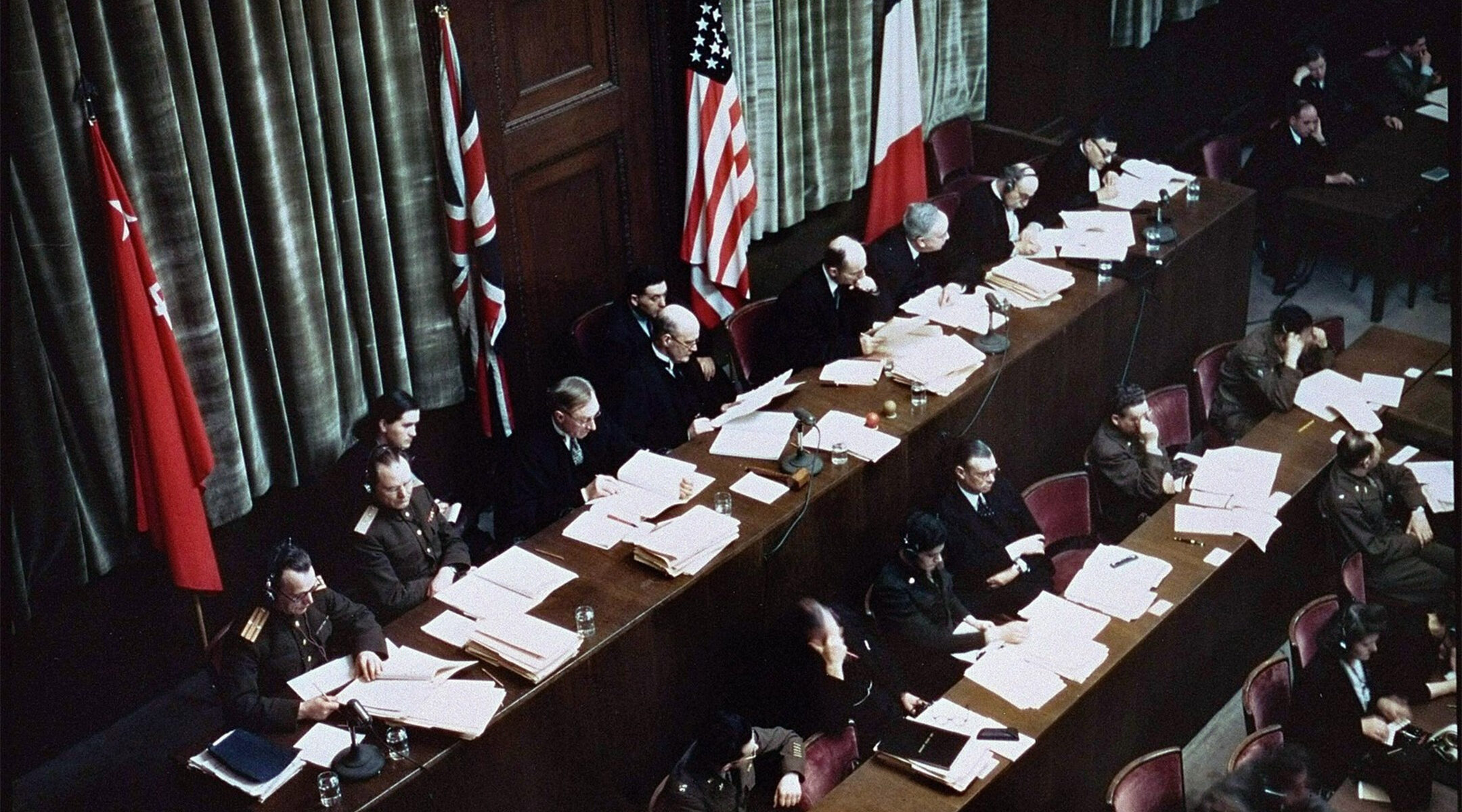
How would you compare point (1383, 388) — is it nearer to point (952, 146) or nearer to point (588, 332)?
point (952, 146)

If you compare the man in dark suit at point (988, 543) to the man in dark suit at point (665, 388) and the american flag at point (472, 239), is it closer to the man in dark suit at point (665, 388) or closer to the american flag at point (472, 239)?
the man in dark suit at point (665, 388)

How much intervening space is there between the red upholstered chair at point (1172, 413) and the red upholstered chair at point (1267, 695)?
75.3 inches

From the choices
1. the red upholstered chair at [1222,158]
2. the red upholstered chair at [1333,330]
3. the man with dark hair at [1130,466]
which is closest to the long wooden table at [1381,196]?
the red upholstered chair at [1222,158]

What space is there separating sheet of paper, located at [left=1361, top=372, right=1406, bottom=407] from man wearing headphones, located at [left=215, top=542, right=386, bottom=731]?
479 centimetres

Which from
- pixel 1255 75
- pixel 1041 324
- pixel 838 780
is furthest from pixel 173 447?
pixel 1255 75

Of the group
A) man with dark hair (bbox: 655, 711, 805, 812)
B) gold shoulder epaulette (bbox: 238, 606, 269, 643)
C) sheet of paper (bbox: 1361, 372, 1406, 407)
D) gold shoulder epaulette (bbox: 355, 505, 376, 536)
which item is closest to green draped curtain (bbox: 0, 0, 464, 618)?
gold shoulder epaulette (bbox: 355, 505, 376, 536)

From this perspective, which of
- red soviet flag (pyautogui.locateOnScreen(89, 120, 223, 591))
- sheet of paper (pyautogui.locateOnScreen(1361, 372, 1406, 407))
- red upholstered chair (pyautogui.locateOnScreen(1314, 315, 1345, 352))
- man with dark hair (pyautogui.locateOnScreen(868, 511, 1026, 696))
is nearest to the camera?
red soviet flag (pyautogui.locateOnScreen(89, 120, 223, 591))

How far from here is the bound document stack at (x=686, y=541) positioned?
5996mm

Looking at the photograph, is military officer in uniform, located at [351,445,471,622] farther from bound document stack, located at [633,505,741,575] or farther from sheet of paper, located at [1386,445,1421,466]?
sheet of paper, located at [1386,445,1421,466]

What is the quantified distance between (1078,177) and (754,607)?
3959 millimetres

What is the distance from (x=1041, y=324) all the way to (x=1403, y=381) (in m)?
1.80

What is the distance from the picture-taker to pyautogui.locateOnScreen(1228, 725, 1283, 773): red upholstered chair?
17.9 ft

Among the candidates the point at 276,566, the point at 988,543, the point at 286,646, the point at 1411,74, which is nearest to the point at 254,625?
the point at 286,646

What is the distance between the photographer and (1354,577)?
6.68 meters
